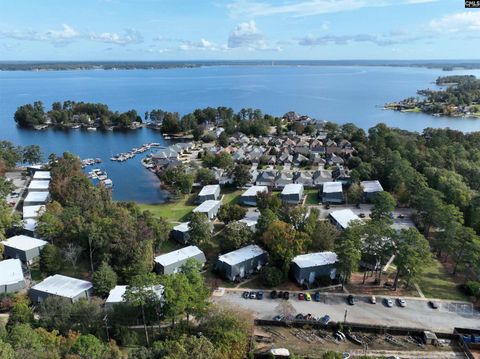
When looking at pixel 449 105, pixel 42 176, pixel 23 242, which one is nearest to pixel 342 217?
pixel 23 242

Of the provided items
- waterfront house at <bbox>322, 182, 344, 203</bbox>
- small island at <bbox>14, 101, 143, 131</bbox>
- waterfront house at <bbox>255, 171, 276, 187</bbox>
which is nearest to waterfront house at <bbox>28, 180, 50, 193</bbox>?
waterfront house at <bbox>255, 171, 276, 187</bbox>

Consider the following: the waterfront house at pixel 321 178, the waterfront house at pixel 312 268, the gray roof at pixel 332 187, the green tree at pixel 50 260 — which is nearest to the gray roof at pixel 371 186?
the gray roof at pixel 332 187

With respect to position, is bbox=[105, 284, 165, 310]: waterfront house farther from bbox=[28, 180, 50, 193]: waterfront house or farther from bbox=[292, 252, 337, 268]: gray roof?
bbox=[28, 180, 50, 193]: waterfront house

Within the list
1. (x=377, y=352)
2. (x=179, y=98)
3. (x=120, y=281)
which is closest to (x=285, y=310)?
(x=377, y=352)

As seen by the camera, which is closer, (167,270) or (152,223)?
(167,270)

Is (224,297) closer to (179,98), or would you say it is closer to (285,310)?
(285,310)

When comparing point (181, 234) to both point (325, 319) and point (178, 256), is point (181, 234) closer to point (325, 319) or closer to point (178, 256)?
point (178, 256)

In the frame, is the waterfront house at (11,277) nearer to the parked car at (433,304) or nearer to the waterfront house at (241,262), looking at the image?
the waterfront house at (241,262)
